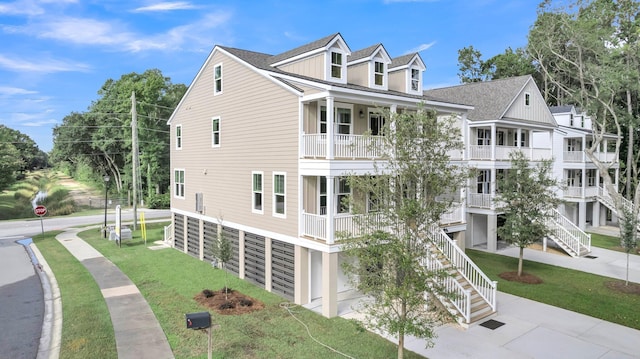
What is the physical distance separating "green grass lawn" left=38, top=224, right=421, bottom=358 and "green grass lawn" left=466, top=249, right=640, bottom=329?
7615mm

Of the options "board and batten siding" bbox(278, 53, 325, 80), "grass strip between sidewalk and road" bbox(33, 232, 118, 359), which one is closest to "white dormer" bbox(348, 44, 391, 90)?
"board and batten siding" bbox(278, 53, 325, 80)

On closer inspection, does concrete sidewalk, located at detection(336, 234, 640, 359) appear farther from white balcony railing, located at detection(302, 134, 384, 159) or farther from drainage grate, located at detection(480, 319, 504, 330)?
white balcony railing, located at detection(302, 134, 384, 159)

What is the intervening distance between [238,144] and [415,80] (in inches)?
350

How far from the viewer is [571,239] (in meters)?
22.2

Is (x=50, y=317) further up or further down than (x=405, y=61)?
further down

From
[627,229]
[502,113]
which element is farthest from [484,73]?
[627,229]

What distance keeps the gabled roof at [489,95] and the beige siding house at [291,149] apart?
8.34 metres

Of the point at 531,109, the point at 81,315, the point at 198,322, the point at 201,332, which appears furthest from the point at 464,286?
the point at 531,109

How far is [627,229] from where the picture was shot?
57.0 ft

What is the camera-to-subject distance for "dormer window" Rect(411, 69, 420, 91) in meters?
19.1

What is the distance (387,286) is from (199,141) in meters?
15.5

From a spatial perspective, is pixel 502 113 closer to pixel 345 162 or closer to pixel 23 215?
pixel 345 162

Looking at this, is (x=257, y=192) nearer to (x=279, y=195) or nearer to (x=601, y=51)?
(x=279, y=195)

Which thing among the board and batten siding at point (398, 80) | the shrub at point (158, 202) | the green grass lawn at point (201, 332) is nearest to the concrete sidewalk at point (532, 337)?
the green grass lawn at point (201, 332)
